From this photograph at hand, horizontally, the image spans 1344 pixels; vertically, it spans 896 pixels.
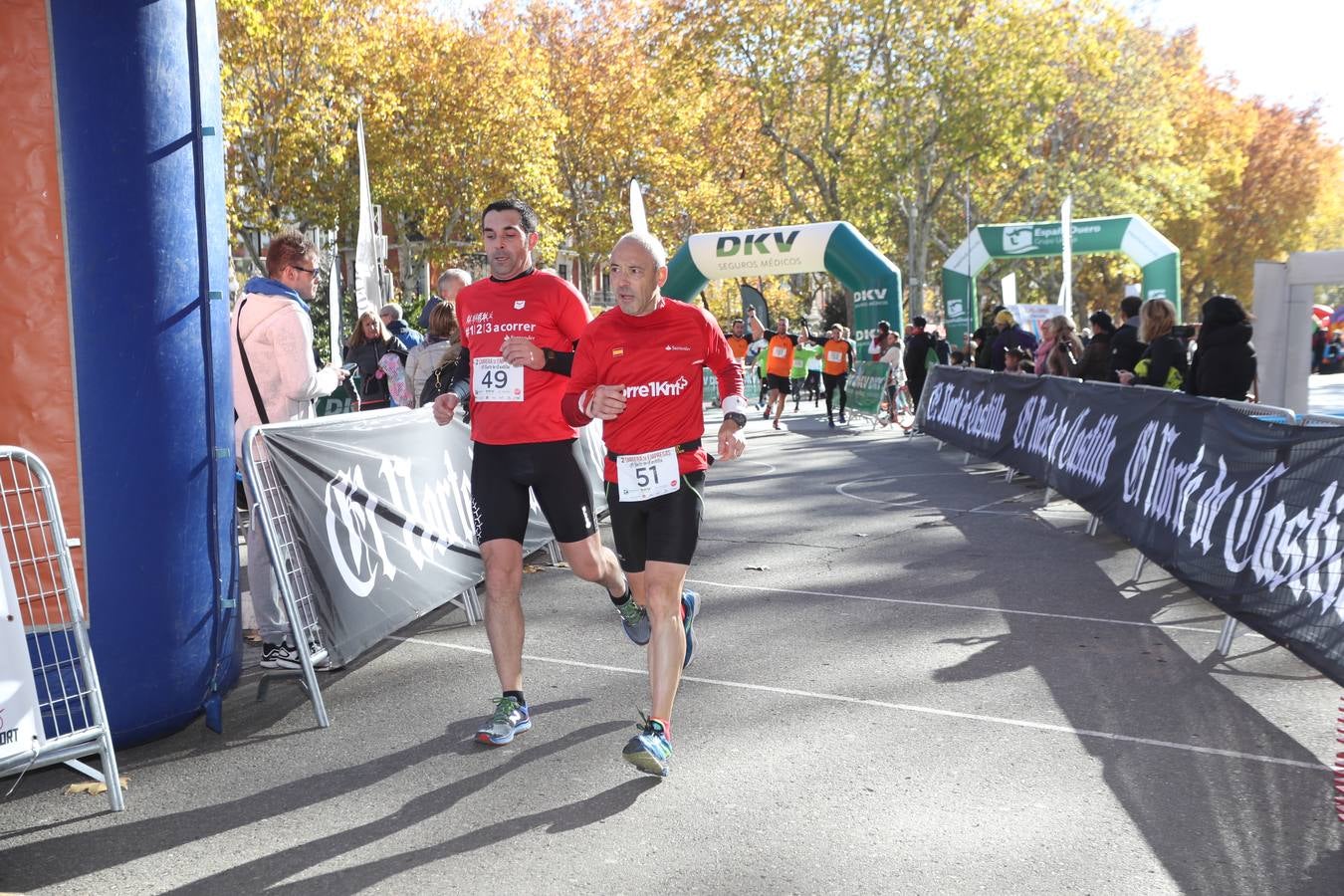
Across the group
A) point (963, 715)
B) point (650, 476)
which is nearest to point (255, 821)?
point (650, 476)

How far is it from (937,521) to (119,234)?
755cm

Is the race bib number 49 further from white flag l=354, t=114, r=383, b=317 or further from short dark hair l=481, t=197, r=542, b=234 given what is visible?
white flag l=354, t=114, r=383, b=317

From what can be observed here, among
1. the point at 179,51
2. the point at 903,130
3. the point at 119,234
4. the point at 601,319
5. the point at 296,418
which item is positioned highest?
the point at 903,130

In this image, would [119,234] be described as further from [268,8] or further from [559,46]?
[559,46]

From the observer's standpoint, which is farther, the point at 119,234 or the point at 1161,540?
the point at 1161,540

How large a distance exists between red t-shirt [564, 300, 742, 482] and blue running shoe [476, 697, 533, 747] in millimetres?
983

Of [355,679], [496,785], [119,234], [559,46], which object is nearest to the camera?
[496,785]

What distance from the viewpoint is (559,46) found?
138 ft

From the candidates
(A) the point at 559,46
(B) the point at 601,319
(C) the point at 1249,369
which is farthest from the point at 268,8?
(B) the point at 601,319

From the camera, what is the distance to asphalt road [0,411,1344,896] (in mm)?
3688

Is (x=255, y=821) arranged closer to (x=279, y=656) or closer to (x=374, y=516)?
(x=279, y=656)

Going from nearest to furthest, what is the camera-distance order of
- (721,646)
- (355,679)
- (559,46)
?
(355,679) < (721,646) < (559,46)

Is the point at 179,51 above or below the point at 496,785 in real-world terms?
above

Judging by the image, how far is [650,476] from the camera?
462cm
